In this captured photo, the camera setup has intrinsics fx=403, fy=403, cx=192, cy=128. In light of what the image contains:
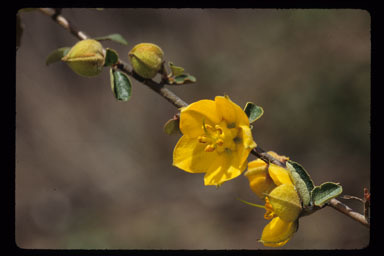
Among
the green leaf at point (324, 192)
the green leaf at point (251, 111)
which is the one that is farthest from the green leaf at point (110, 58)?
the green leaf at point (324, 192)

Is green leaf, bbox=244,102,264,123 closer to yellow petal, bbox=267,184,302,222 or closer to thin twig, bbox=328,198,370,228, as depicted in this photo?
yellow petal, bbox=267,184,302,222

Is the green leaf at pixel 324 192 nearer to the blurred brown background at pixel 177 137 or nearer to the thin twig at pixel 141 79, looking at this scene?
the thin twig at pixel 141 79

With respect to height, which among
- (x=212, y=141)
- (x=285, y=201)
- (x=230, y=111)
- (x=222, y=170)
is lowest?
(x=285, y=201)

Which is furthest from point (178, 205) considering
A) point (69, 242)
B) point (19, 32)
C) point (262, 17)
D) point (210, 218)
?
point (19, 32)

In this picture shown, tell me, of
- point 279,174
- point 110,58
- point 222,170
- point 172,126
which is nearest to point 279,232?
point 279,174

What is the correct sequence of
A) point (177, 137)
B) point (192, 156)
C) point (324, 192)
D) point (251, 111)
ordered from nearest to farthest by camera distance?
1. point (324, 192)
2. point (251, 111)
3. point (192, 156)
4. point (177, 137)

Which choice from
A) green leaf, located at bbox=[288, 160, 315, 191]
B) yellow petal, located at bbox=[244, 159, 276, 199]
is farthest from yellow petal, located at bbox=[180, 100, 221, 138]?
green leaf, located at bbox=[288, 160, 315, 191]

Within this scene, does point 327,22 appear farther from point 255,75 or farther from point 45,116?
point 45,116

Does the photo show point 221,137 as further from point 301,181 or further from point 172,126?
point 301,181
